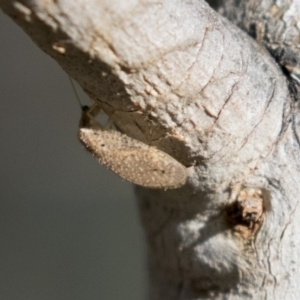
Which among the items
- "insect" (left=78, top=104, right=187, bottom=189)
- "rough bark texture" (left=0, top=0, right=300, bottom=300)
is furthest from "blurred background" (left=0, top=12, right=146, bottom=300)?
"insect" (left=78, top=104, right=187, bottom=189)

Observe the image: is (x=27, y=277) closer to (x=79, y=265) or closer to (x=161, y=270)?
(x=79, y=265)

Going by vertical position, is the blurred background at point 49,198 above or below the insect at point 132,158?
below

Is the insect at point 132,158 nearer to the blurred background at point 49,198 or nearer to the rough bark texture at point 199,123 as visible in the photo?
the rough bark texture at point 199,123

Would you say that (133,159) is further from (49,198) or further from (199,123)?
(49,198)

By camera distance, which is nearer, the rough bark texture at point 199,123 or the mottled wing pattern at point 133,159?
the rough bark texture at point 199,123

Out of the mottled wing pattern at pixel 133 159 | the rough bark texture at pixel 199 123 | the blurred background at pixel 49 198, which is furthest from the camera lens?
the blurred background at pixel 49 198

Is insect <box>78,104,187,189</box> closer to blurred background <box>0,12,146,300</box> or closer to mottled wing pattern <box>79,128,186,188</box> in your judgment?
mottled wing pattern <box>79,128,186,188</box>

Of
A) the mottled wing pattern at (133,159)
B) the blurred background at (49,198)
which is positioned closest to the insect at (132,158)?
the mottled wing pattern at (133,159)
